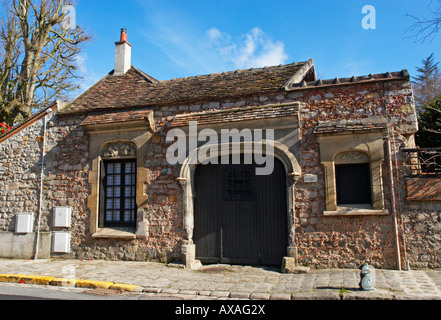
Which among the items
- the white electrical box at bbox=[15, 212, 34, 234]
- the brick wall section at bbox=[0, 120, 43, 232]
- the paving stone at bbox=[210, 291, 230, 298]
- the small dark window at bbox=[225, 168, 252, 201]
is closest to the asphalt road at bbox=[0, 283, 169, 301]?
the paving stone at bbox=[210, 291, 230, 298]

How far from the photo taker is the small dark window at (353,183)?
7.41 m

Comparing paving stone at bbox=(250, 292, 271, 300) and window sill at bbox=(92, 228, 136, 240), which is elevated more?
window sill at bbox=(92, 228, 136, 240)

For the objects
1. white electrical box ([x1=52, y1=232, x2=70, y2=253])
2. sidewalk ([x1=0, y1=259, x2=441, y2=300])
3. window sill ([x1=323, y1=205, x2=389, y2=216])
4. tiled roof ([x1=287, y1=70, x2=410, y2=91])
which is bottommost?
sidewalk ([x1=0, y1=259, x2=441, y2=300])

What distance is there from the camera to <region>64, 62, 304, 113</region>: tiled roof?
8.53 metres

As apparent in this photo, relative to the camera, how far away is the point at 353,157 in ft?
24.4

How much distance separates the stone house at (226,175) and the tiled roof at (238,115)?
0.03 m

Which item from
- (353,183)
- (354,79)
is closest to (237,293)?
(353,183)

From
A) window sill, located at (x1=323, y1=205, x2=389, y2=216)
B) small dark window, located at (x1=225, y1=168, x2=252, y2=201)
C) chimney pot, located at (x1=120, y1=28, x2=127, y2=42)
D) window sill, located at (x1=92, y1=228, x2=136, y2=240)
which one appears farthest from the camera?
chimney pot, located at (x1=120, y1=28, x2=127, y2=42)

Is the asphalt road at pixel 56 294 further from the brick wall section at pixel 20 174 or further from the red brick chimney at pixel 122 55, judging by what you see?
the red brick chimney at pixel 122 55

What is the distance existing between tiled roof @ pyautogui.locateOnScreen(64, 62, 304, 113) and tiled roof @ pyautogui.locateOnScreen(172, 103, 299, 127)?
0.41 m

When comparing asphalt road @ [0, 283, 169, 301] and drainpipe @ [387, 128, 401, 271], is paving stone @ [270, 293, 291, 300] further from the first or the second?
drainpipe @ [387, 128, 401, 271]

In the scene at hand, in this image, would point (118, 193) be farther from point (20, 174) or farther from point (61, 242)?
point (20, 174)

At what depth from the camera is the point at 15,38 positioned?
1664 centimetres

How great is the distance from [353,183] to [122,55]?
7835 mm
